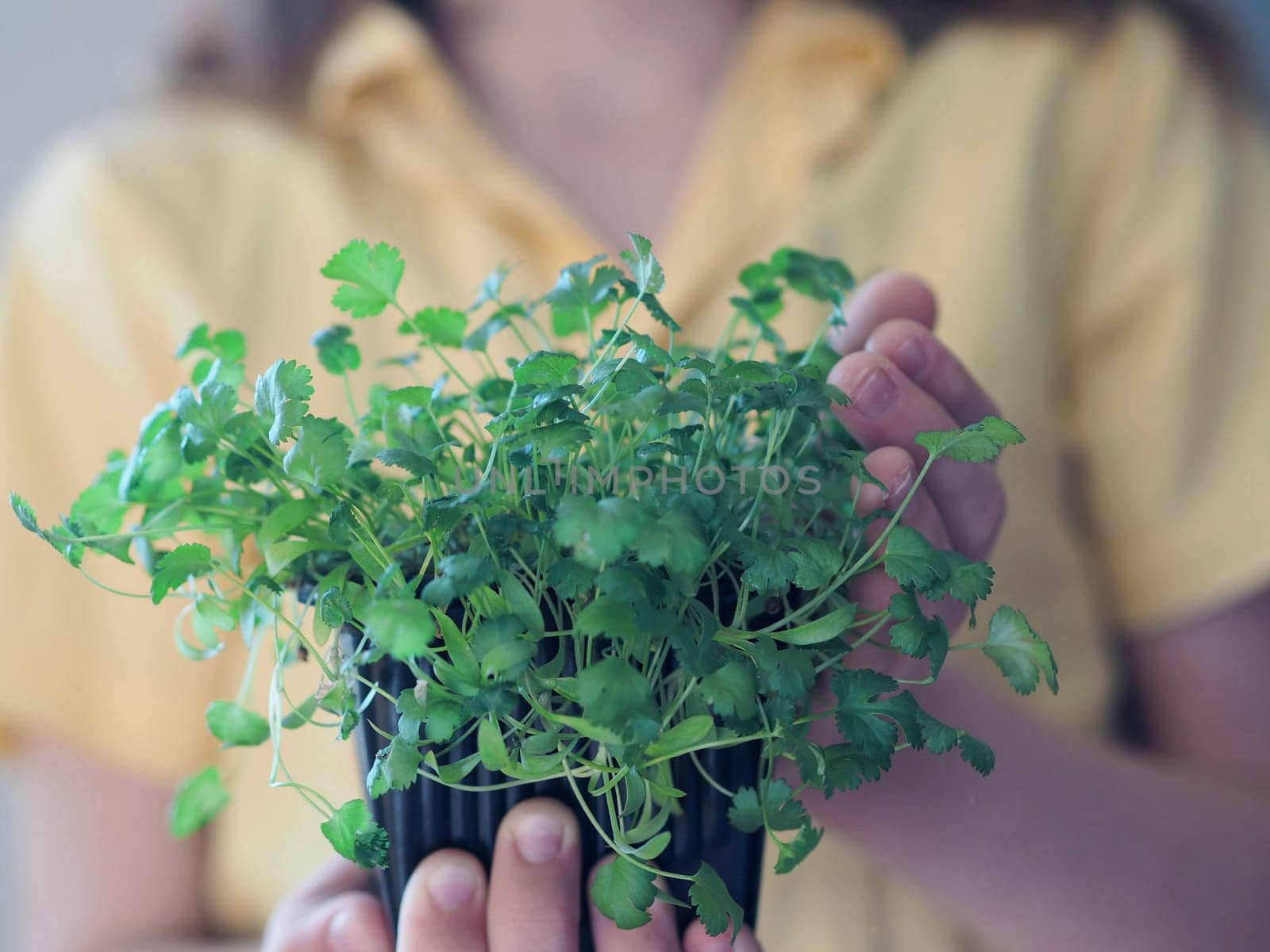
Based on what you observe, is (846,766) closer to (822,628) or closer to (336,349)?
(822,628)

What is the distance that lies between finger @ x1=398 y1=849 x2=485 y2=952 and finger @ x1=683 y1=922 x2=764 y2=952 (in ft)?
0.30

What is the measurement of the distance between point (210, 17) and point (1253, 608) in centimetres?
124

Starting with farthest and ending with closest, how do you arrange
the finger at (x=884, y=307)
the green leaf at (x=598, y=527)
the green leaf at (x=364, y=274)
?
the finger at (x=884, y=307)
the green leaf at (x=364, y=274)
the green leaf at (x=598, y=527)

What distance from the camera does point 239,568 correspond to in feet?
1.41

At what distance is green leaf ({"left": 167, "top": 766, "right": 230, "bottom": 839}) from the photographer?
1.51ft

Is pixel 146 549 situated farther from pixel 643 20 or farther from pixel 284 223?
pixel 643 20

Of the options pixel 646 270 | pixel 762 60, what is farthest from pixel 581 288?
pixel 762 60

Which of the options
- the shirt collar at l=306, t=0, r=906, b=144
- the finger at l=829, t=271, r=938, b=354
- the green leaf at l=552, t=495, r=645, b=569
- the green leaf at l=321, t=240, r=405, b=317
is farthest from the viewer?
the shirt collar at l=306, t=0, r=906, b=144

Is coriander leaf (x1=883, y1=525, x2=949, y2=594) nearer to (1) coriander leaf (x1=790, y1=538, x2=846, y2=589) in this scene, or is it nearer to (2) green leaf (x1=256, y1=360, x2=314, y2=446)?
(1) coriander leaf (x1=790, y1=538, x2=846, y2=589)

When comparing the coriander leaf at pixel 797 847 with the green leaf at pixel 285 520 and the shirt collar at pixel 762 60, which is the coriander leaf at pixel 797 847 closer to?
the green leaf at pixel 285 520

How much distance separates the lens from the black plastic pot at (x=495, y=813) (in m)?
0.42

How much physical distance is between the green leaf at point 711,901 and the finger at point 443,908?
11 centimetres

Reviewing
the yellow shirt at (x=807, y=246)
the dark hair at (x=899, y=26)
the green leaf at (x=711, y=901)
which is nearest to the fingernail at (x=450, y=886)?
the green leaf at (x=711, y=901)

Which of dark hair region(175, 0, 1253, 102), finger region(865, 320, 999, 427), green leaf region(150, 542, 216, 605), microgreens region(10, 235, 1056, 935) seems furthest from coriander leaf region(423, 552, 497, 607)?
dark hair region(175, 0, 1253, 102)
